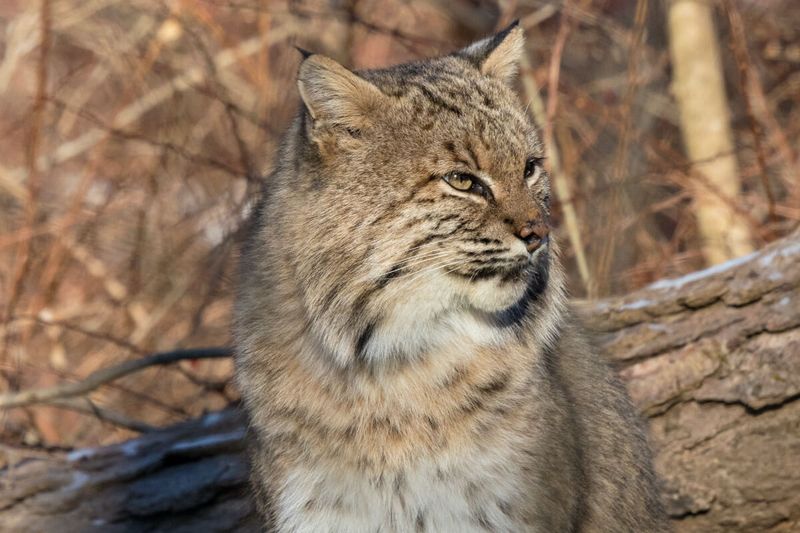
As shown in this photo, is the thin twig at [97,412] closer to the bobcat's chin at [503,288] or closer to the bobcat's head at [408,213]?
the bobcat's head at [408,213]

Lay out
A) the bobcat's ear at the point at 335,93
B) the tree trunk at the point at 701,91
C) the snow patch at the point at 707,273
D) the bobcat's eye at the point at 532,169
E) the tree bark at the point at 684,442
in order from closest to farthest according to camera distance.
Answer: the bobcat's ear at the point at 335,93
the bobcat's eye at the point at 532,169
the tree bark at the point at 684,442
the snow patch at the point at 707,273
the tree trunk at the point at 701,91

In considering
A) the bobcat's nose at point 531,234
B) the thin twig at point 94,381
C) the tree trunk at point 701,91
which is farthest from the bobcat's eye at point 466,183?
the tree trunk at point 701,91

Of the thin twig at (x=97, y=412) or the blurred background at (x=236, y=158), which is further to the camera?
the blurred background at (x=236, y=158)

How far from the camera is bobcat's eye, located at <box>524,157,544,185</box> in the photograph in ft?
11.5

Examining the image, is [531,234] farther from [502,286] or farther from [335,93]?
[335,93]

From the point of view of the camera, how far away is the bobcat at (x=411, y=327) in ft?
10.8

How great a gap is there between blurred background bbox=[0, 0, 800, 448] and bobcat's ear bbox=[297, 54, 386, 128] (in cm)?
262

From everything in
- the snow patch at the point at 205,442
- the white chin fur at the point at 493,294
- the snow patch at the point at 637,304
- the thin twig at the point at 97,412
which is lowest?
the thin twig at the point at 97,412

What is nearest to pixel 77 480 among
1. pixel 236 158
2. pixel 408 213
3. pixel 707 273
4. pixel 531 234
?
pixel 408 213

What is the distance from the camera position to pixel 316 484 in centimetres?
339

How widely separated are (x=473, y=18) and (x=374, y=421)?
5495 millimetres

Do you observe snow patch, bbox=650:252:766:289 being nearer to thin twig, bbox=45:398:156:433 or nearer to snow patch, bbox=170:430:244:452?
snow patch, bbox=170:430:244:452

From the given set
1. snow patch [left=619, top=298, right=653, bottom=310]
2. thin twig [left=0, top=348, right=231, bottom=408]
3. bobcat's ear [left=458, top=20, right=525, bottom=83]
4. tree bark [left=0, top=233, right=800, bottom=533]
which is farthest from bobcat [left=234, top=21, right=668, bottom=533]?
thin twig [left=0, top=348, right=231, bottom=408]

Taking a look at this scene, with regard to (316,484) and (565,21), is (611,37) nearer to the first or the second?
(565,21)
